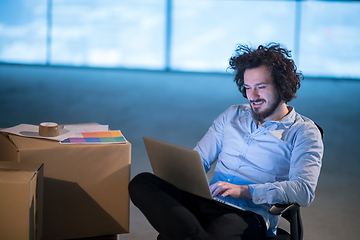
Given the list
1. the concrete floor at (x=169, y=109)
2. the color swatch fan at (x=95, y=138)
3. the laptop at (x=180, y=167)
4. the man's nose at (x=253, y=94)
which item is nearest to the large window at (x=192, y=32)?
the concrete floor at (x=169, y=109)

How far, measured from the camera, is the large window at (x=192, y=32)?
31.1 feet

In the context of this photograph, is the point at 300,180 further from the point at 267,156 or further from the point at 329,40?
the point at 329,40

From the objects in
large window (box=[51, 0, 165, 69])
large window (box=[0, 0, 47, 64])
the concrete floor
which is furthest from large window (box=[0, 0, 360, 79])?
the concrete floor

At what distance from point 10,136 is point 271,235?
3.77 ft

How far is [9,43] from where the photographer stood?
9.22 metres

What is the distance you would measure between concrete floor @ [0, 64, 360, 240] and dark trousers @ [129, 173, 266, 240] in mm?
607

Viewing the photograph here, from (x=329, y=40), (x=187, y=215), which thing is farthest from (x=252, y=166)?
(x=329, y=40)

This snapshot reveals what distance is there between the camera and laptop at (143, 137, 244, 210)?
128cm

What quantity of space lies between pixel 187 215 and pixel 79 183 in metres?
0.61

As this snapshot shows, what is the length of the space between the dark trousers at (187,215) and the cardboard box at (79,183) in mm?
268

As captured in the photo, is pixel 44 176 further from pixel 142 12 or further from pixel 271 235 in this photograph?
pixel 142 12

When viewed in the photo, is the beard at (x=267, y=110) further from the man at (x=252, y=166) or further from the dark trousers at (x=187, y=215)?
the dark trousers at (x=187, y=215)

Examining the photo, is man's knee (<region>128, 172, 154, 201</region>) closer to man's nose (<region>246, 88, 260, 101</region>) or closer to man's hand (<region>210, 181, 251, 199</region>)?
man's hand (<region>210, 181, 251, 199</region>)

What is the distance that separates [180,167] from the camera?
4.48 feet
